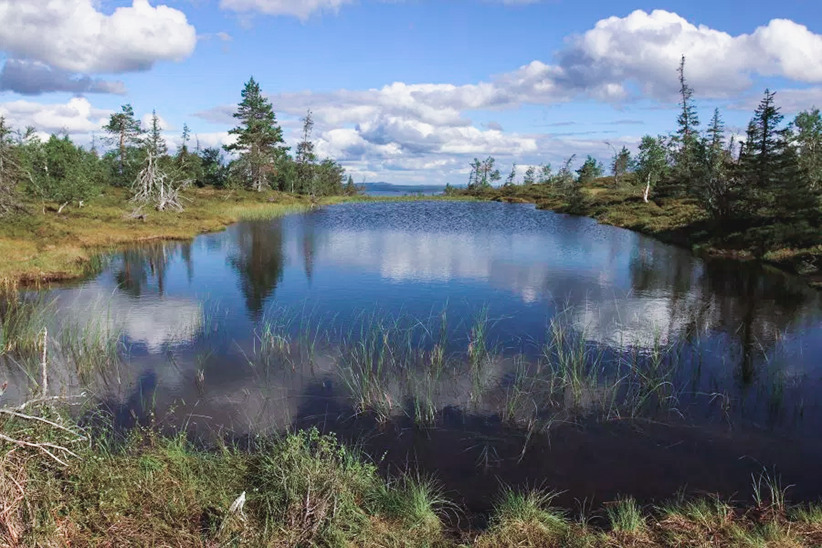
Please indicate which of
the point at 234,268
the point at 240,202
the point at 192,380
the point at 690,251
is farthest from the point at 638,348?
the point at 240,202

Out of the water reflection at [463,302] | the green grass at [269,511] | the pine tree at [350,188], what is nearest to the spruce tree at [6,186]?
the water reflection at [463,302]

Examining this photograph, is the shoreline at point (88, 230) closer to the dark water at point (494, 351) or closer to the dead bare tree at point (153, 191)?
the dead bare tree at point (153, 191)

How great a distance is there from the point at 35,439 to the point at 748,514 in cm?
1233

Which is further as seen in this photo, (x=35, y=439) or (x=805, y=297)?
(x=805, y=297)

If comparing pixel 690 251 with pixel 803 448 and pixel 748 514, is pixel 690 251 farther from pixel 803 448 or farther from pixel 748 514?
pixel 748 514

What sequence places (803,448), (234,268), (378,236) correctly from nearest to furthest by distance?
(803,448), (234,268), (378,236)

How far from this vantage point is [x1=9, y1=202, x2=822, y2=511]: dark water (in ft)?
40.5

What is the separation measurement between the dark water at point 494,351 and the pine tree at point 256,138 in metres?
61.9

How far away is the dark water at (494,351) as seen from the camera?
12344mm

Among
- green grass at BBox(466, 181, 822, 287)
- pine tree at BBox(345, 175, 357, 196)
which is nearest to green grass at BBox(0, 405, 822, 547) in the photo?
green grass at BBox(466, 181, 822, 287)

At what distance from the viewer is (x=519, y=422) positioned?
1399 centimetres

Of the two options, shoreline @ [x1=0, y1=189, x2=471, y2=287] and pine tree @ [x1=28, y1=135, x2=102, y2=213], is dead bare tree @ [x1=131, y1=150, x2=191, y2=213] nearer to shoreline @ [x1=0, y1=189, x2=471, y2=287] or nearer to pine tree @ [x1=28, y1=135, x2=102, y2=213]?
shoreline @ [x1=0, y1=189, x2=471, y2=287]

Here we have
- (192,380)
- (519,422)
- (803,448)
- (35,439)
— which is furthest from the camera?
(192,380)

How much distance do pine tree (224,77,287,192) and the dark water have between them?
203ft
